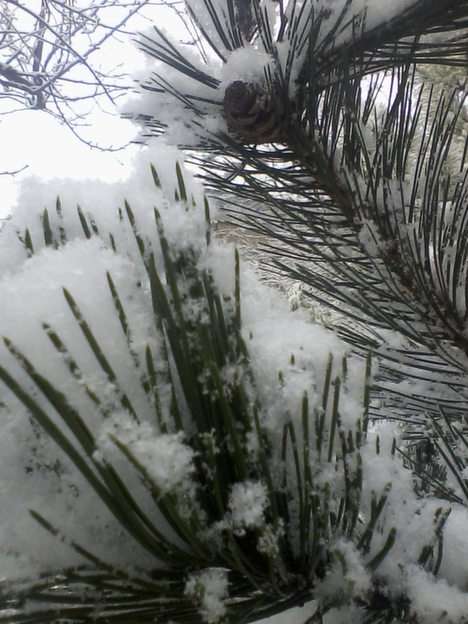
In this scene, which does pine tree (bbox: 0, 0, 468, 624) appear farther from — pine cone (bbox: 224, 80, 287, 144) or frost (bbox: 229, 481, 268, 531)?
pine cone (bbox: 224, 80, 287, 144)

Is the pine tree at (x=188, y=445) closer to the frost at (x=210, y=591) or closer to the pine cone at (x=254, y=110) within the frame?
the frost at (x=210, y=591)

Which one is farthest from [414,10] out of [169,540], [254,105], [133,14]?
[133,14]

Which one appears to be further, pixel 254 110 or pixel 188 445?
pixel 254 110

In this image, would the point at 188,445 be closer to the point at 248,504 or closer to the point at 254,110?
the point at 248,504

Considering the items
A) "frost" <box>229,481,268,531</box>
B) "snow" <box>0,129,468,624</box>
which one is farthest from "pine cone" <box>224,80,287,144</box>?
"frost" <box>229,481,268,531</box>

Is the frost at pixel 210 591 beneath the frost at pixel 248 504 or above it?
beneath

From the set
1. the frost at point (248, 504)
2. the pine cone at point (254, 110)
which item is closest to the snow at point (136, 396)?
the frost at point (248, 504)

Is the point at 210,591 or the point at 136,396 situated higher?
the point at 136,396

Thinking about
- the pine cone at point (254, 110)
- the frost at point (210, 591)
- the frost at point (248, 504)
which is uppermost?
the pine cone at point (254, 110)

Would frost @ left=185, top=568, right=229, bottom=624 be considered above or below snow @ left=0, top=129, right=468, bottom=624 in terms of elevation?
below

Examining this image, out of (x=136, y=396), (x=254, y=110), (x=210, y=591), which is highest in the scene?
(x=254, y=110)

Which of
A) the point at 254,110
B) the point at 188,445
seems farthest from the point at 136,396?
the point at 254,110

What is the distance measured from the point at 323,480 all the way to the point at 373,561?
76mm

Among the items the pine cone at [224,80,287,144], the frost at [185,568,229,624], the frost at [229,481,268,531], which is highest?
the pine cone at [224,80,287,144]
